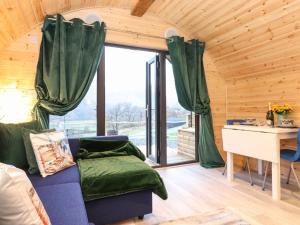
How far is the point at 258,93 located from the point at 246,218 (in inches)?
85.0

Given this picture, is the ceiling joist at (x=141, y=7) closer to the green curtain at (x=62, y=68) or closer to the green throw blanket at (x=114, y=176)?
the green curtain at (x=62, y=68)

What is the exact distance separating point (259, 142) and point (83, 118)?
2.53m

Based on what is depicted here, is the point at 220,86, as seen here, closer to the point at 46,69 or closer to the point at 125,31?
the point at 125,31

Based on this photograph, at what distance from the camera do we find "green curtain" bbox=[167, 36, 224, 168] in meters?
3.55

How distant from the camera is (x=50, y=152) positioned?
1973mm

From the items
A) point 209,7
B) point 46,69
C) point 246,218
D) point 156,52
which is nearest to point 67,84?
point 46,69

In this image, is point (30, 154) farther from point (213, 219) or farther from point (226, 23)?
point (226, 23)

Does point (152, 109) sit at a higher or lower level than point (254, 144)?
higher

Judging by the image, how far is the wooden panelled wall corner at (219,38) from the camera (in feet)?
8.20

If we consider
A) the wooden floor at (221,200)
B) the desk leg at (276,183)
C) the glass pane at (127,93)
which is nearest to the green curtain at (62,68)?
the glass pane at (127,93)

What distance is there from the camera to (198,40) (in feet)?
12.2

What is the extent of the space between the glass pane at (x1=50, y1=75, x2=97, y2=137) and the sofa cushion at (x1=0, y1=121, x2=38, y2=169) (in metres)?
1.13

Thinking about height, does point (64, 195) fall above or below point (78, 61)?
below

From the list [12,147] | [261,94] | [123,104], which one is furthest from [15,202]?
[123,104]
